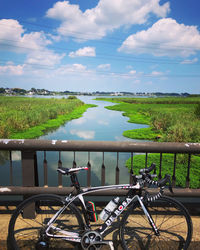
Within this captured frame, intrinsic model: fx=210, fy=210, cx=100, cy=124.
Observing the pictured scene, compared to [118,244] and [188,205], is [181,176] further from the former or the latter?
[118,244]

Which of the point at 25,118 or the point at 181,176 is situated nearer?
the point at 181,176

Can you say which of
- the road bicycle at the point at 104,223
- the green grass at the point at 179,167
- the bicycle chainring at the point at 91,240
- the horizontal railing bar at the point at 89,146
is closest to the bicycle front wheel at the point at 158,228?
the road bicycle at the point at 104,223

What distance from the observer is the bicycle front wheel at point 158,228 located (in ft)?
8.19

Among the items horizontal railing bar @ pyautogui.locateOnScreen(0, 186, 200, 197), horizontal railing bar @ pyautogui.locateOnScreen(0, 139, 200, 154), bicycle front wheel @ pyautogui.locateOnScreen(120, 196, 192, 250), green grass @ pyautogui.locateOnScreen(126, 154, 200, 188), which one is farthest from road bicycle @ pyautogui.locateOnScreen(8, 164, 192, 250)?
green grass @ pyautogui.locateOnScreen(126, 154, 200, 188)

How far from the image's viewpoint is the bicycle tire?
97.7 inches

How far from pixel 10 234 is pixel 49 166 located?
28.0 ft

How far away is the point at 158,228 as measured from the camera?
2752 mm

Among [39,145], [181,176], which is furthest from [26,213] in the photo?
[181,176]

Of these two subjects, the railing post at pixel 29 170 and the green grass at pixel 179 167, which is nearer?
the railing post at pixel 29 170

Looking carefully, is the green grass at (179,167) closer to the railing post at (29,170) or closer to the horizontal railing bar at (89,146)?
the horizontal railing bar at (89,146)

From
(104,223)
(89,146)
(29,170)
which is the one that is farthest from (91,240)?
(29,170)

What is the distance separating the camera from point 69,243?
2.71m

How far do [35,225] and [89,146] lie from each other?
1.32 metres

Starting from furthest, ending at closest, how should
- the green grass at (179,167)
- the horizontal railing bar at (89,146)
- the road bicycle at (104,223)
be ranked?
1. the green grass at (179,167)
2. the horizontal railing bar at (89,146)
3. the road bicycle at (104,223)
